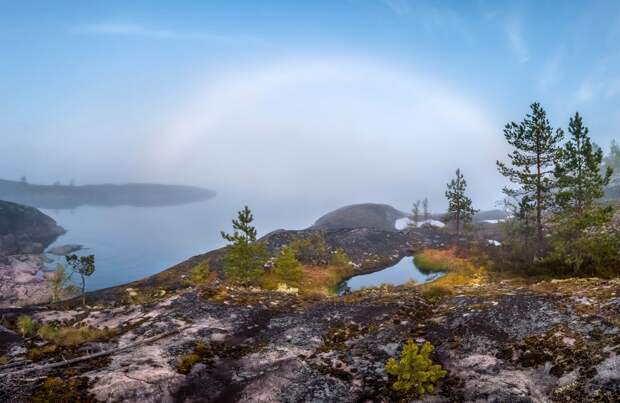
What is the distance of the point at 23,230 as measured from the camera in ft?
420

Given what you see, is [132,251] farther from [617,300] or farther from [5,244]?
[617,300]

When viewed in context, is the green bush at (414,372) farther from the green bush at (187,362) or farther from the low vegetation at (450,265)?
the low vegetation at (450,265)

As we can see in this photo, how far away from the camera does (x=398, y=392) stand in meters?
11.1

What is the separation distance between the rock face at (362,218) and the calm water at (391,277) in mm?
69602

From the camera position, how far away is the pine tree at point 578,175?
3181 centimetres

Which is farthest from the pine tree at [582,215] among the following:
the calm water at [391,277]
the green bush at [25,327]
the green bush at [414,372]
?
the green bush at [25,327]

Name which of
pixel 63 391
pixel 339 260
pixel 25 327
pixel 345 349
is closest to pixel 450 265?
pixel 339 260

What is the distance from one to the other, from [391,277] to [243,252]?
78.5 ft

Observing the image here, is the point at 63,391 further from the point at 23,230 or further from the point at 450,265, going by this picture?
the point at 23,230

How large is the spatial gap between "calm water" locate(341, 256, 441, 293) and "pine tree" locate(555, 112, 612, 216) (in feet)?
64.4

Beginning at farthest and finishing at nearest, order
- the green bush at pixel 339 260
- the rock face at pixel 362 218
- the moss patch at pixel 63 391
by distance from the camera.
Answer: the rock face at pixel 362 218 < the green bush at pixel 339 260 < the moss patch at pixel 63 391

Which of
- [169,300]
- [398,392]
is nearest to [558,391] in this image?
[398,392]

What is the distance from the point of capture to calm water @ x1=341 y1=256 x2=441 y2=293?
46350mm

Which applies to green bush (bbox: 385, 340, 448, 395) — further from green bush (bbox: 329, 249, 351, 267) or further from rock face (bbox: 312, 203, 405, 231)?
rock face (bbox: 312, 203, 405, 231)
